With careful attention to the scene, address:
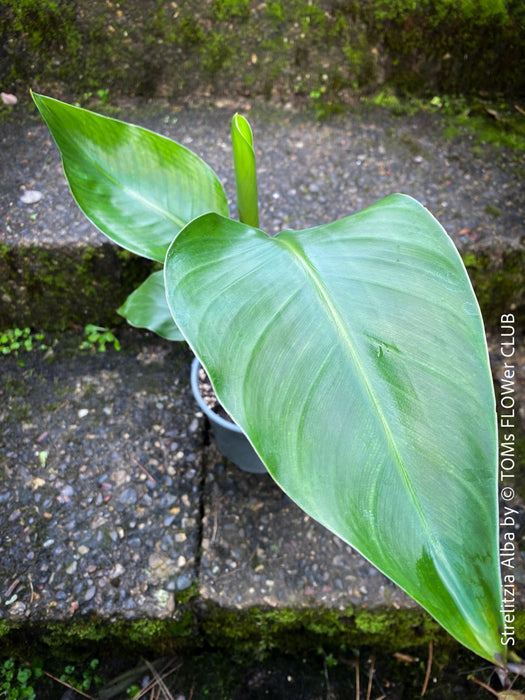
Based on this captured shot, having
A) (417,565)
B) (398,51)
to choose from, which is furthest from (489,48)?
(417,565)

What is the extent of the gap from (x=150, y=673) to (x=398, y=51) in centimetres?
158

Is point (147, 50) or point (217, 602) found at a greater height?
point (147, 50)

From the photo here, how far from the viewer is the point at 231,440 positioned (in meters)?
0.97

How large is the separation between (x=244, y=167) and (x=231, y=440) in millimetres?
Answer: 486

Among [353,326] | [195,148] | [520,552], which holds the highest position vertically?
[353,326]

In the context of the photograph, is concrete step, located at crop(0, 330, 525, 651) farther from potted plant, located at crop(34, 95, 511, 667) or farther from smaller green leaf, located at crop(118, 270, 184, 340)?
potted plant, located at crop(34, 95, 511, 667)

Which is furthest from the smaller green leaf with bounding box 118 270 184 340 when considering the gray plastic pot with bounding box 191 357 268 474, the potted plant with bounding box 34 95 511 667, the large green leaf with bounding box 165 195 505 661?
the large green leaf with bounding box 165 195 505 661

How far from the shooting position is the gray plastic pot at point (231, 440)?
929mm

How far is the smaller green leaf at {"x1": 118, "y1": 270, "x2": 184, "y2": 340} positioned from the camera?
3.14ft

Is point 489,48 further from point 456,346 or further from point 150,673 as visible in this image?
point 150,673

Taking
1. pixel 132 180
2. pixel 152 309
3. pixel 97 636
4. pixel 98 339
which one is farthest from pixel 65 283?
pixel 97 636

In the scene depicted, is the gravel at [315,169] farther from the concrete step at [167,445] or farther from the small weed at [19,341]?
the small weed at [19,341]

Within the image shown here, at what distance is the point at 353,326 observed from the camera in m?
0.58

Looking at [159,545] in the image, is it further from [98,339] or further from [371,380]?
[371,380]
